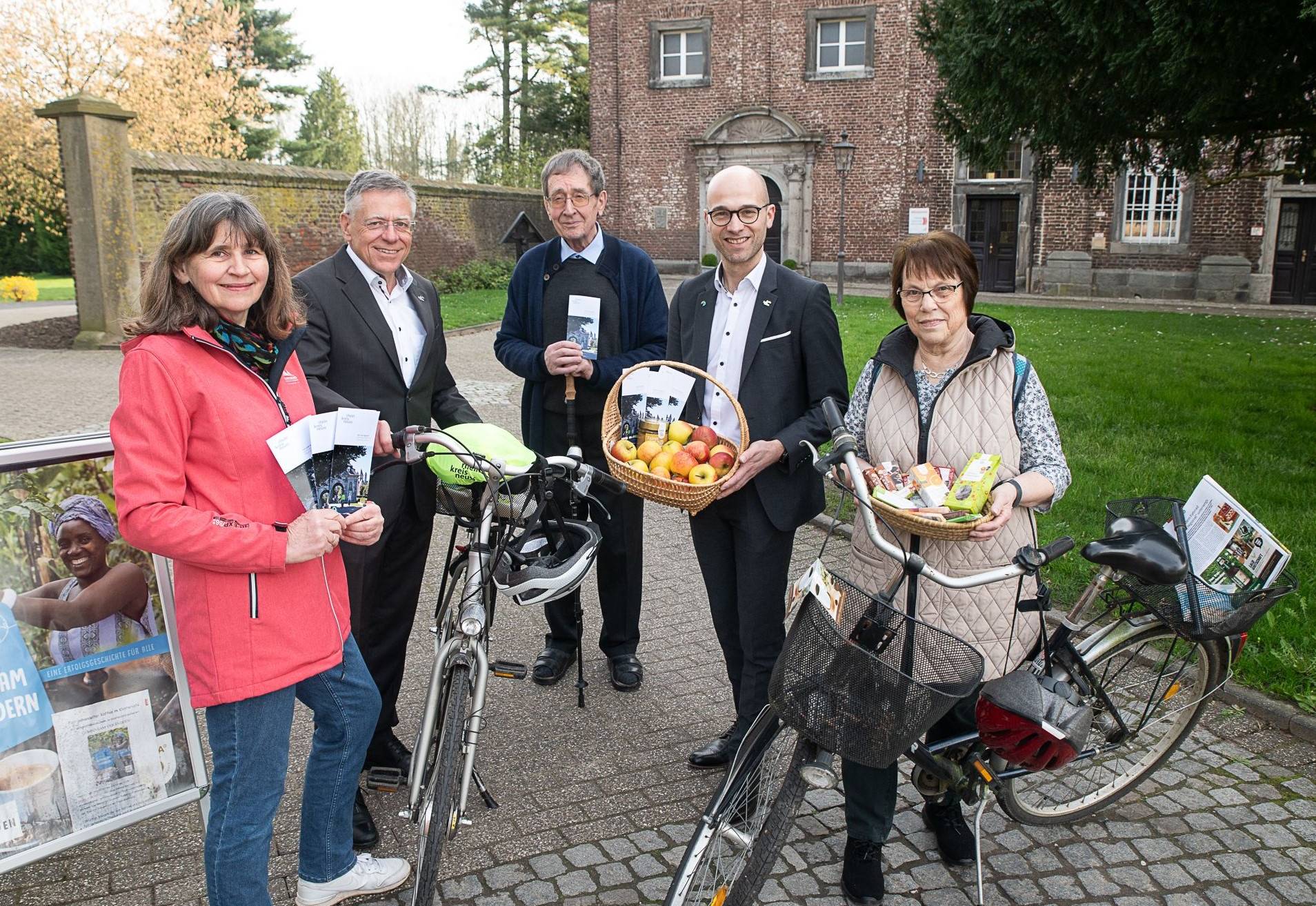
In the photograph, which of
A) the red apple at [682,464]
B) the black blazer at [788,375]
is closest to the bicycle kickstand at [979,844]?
the black blazer at [788,375]

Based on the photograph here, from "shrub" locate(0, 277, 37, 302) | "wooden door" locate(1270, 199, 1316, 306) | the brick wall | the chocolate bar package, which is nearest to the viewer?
the chocolate bar package

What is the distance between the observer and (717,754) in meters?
3.91

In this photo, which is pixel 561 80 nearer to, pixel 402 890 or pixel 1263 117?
pixel 1263 117

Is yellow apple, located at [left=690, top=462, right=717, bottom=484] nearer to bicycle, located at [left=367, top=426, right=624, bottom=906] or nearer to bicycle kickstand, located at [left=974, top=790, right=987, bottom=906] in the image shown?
bicycle, located at [left=367, top=426, right=624, bottom=906]

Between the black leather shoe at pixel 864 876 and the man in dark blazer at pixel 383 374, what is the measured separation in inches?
63.3

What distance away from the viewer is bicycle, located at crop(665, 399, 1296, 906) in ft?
7.90

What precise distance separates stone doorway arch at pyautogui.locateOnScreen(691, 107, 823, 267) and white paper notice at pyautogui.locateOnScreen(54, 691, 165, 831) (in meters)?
27.1

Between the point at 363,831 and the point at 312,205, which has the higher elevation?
the point at 312,205

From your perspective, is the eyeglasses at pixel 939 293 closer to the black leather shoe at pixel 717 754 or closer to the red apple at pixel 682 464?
the red apple at pixel 682 464

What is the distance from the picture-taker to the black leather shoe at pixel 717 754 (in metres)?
3.91

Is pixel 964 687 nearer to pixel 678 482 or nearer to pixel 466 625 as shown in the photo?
pixel 678 482

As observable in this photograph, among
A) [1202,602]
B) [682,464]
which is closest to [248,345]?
[682,464]

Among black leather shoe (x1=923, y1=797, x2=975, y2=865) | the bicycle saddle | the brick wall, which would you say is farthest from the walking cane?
the brick wall

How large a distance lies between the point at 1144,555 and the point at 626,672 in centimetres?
252
